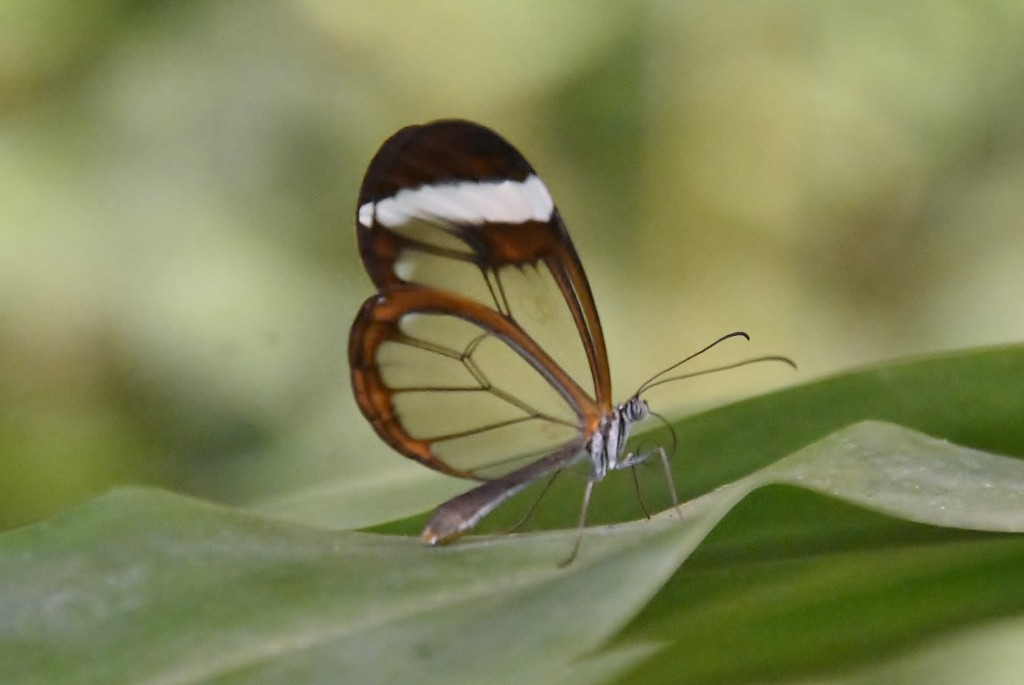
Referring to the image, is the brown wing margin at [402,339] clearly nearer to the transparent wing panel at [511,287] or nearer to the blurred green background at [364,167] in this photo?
the transparent wing panel at [511,287]

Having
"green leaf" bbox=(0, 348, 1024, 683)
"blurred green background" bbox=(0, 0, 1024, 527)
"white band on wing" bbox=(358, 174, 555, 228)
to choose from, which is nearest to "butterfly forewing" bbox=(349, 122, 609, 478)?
"white band on wing" bbox=(358, 174, 555, 228)

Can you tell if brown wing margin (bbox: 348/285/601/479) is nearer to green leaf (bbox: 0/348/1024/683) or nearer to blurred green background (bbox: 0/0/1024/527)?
green leaf (bbox: 0/348/1024/683)

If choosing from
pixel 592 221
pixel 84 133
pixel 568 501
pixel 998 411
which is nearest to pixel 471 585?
pixel 568 501

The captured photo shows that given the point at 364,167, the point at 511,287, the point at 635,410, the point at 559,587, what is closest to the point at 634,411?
the point at 635,410

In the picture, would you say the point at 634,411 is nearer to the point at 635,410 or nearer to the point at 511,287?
the point at 635,410

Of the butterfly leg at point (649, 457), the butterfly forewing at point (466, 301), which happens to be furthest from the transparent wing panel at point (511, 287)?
the butterfly leg at point (649, 457)

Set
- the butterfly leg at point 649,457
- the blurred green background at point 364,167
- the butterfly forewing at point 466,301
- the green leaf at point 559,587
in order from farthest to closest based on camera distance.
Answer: the blurred green background at point 364,167
the butterfly forewing at point 466,301
the butterfly leg at point 649,457
the green leaf at point 559,587

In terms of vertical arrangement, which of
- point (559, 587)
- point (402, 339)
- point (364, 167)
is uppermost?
point (364, 167)
